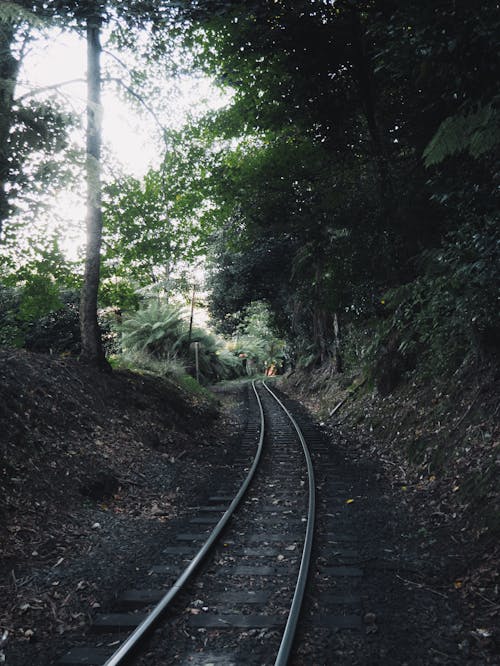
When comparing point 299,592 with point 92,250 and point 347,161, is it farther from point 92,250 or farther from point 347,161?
point 347,161

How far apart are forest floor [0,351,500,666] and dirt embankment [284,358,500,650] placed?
2 cm

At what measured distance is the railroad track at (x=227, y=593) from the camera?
9.88ft

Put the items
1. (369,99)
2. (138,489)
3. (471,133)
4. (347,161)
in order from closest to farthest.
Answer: (471,133), (138,489), (369,99), (347,161)

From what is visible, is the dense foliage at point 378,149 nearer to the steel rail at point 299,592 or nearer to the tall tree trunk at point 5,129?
the tall tree trunk at point 5,129

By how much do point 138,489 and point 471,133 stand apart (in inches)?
256

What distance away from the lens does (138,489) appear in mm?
6605

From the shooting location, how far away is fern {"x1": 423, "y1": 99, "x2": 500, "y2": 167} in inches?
172

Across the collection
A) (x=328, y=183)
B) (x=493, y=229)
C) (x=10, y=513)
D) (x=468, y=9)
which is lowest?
(x=10, y=513)

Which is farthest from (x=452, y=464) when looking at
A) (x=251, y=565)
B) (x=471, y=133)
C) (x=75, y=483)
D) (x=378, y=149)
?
(x=378, y=149)

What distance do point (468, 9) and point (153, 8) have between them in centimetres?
392

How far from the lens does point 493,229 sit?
5.22 meters

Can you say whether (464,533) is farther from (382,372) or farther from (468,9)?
(382,372)

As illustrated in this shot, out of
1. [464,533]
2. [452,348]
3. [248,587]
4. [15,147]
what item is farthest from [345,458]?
[15,147]

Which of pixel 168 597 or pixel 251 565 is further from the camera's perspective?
pixel 251 565
